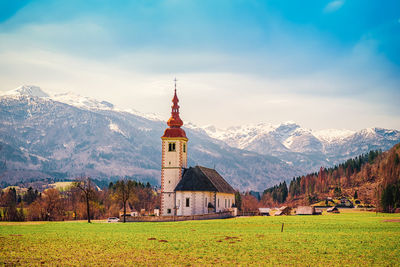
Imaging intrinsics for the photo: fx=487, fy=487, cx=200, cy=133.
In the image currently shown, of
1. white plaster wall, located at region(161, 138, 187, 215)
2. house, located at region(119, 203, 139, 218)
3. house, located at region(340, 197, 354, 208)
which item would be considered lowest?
house, located at region(119, 203, 139, 218)

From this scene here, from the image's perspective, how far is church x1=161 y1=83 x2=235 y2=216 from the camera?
98750 millimetres

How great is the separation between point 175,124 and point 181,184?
13996 mm

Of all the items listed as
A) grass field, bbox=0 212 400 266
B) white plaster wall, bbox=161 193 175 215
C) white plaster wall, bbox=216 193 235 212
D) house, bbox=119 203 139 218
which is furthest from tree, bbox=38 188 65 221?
grass field, bbox=0 212 400 266

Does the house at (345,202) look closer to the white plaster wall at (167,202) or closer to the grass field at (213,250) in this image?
the white plaster wall at (167,202)

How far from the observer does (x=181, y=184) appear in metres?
100

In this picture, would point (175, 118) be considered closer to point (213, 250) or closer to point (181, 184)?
point (181, 184)

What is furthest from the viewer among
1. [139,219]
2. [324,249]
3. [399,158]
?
[399,158]

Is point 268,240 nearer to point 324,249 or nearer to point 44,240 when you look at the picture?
point 324,249

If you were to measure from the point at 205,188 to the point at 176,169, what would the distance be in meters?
7.78

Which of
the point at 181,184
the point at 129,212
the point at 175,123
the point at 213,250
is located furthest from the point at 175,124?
the point at 213,250

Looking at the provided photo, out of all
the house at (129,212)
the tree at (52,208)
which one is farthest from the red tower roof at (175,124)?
the tree at (52,208)

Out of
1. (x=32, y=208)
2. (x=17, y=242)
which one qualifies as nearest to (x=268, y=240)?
(x=17, y=242)

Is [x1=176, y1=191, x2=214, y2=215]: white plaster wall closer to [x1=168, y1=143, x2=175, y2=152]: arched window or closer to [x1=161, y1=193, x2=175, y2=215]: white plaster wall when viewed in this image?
[x1=161, y1=193, x2=175, y2=215]: white plaster wall

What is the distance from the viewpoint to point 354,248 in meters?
36.3
